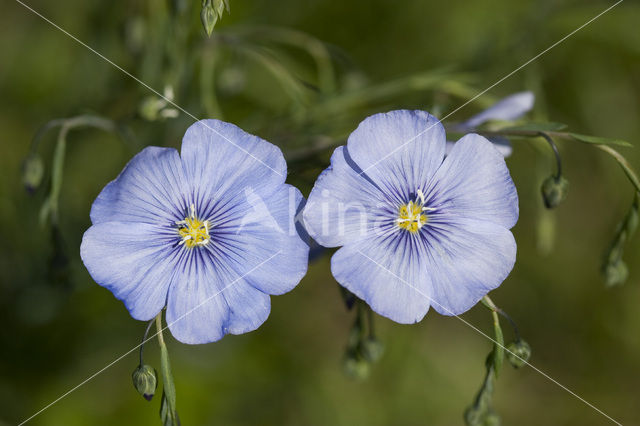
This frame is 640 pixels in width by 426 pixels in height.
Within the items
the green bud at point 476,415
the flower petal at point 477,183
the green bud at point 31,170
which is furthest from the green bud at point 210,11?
the green bud at point 476,415

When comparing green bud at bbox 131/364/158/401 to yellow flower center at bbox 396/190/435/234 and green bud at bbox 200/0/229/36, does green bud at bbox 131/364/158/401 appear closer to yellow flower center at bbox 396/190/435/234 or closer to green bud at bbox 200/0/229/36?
yellow flower center at bbox 396/190/435/234

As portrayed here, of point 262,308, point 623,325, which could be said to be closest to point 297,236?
point 262,308

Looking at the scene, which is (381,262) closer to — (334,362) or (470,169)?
(470,169)

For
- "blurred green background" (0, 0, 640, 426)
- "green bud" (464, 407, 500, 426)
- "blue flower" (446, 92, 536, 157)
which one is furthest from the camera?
"blurred green background" (0, 0, 640, 426)

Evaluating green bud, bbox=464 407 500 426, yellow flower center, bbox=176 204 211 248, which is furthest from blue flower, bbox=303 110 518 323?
green bud, bbox=464 407 500 426

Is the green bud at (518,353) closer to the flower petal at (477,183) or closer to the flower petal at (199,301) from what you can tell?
the flower petal at (477,183)

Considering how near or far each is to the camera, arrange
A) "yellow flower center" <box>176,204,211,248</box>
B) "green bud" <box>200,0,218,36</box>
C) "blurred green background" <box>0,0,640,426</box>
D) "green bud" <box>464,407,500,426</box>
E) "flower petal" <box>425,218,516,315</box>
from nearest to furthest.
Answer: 1. "green bud" <box>200,0,218,36</box>
2. "flower petal" <box>425,218,516,315</box>
3. "yellow flower center" <box>176,204,211,248</box>
4. "green bud" <box>464,407,500,426</box>
5. "blurred green background" <box>0,0,640,426</box>
